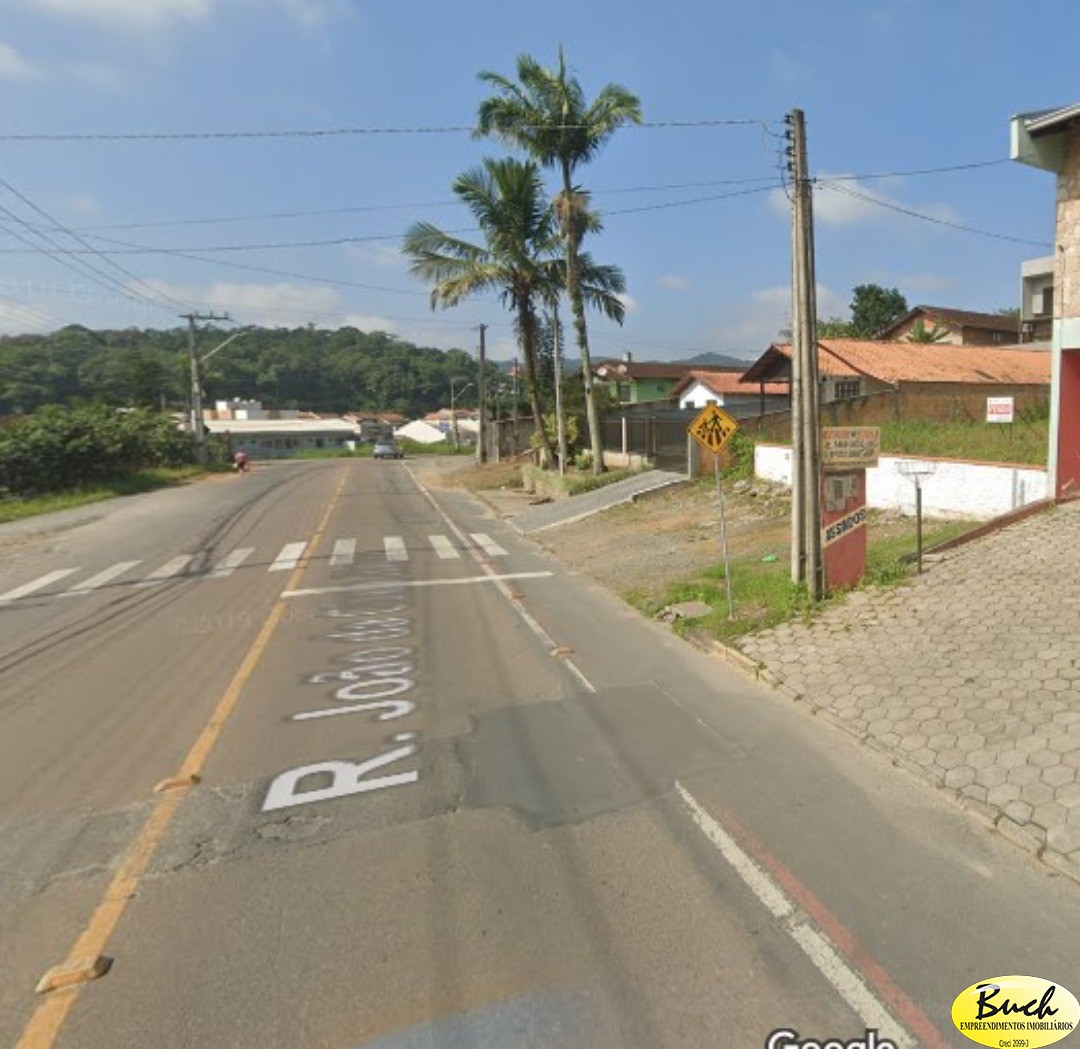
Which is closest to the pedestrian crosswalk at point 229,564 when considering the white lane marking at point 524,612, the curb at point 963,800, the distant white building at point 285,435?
the white lane marking at point 524,612

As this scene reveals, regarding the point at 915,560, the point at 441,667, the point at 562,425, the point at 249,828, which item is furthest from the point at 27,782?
the point at 562,425

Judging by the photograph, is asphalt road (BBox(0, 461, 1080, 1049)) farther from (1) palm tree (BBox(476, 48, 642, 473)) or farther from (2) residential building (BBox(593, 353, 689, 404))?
(2) residential building (BBox(593, 353, 689, 404))

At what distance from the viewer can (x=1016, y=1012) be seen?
309cm

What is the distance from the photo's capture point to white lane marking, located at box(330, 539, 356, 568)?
600 inches

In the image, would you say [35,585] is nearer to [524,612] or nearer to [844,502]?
[524,612]

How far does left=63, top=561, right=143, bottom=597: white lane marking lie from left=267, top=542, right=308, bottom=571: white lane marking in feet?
9.09

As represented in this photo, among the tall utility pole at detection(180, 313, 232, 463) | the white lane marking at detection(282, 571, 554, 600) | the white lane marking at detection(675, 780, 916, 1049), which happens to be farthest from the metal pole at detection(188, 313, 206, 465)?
the white lane marking at detection(675, 780, 916, 1049)

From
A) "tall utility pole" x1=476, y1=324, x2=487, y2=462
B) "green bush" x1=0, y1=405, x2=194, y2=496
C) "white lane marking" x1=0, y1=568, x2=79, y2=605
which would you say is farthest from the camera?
"tall utility pole" x1=476, y1=324, x2=487, y2=462

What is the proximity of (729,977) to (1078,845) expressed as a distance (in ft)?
7.30

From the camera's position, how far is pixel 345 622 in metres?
10.2

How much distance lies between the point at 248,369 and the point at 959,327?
99.6m

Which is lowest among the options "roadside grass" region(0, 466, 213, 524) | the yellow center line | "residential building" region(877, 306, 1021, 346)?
the yellow center line

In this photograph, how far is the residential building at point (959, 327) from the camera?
45125 mm

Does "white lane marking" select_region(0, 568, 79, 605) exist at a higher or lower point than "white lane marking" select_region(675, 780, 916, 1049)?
lower
